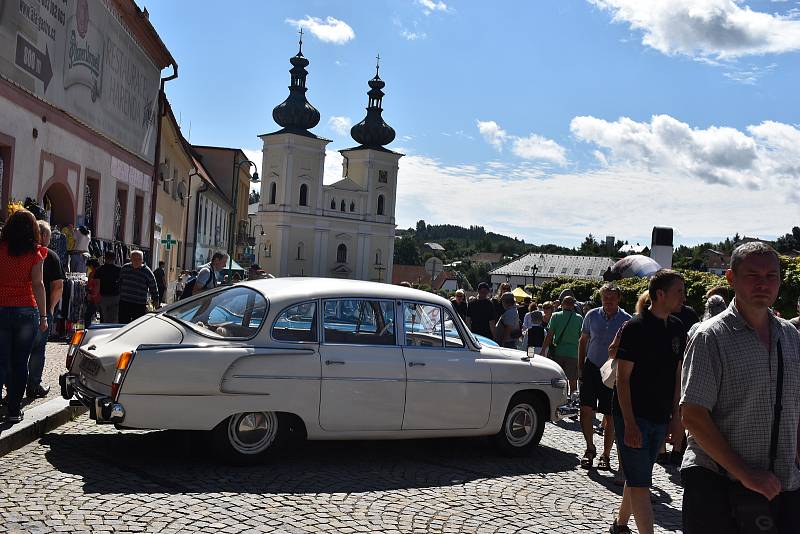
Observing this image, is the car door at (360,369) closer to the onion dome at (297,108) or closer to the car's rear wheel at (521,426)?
the car's rear wheel at (521,426)

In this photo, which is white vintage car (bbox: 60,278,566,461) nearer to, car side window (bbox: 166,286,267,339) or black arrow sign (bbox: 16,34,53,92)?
car side window (bbox: 166,286,267,339)

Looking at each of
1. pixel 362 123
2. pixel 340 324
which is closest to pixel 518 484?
pixel 340 324

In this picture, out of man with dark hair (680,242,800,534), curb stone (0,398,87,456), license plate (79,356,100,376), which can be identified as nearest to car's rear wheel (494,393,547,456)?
license plate (79,356,100,376)

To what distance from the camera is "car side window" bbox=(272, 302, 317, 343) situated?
7.03 meters

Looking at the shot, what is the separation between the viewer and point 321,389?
6984 mm

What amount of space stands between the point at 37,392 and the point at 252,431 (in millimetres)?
2938

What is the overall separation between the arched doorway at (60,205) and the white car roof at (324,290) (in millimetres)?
10815

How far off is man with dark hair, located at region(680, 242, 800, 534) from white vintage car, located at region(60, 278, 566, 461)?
4.00m

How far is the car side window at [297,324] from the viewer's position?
7.03m

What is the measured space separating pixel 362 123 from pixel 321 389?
4292 inches

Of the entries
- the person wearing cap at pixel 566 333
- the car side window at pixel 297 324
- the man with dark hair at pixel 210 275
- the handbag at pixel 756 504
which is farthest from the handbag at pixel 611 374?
the man with dark hair at pixel 210 275

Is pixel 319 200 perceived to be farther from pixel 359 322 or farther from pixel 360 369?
pixel 360 369

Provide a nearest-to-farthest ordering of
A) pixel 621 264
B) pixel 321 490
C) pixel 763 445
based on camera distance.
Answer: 1. pixel 763 445
2. pixel 321 490
3. pixel 621 264

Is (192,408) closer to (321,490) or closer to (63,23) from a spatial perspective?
(321,490)
